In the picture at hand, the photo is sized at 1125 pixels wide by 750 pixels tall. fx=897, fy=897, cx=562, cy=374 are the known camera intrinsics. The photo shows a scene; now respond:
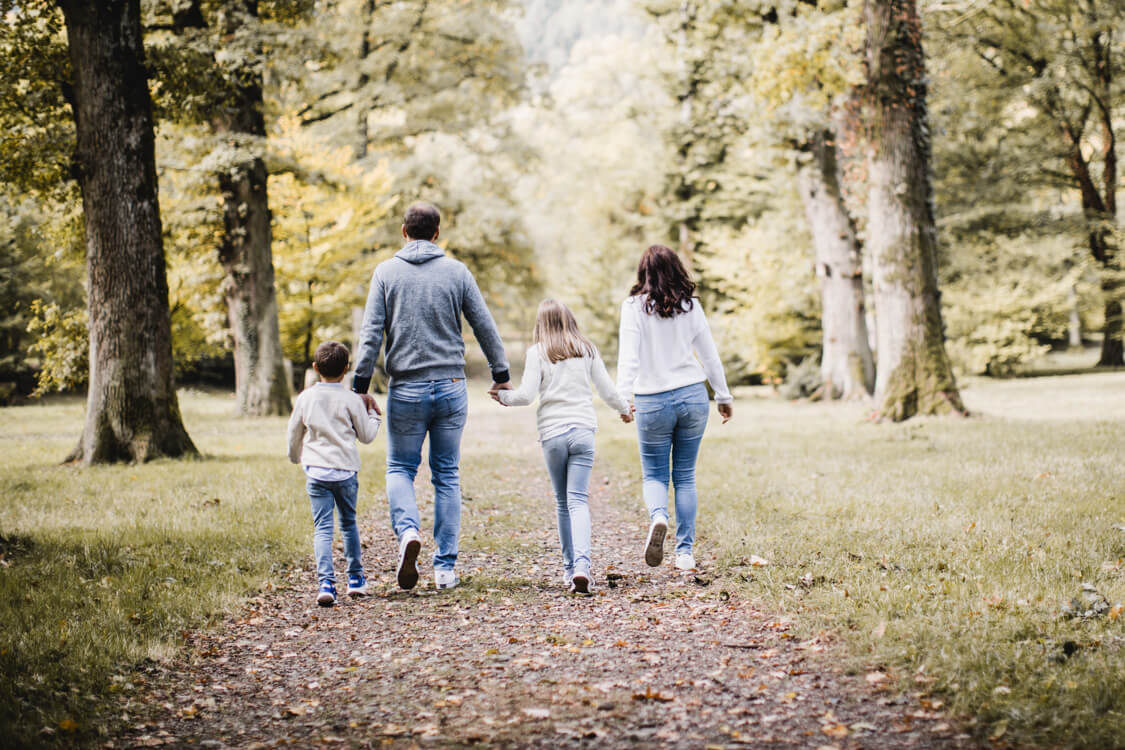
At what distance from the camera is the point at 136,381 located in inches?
430

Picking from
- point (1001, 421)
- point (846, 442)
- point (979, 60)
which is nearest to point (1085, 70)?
point (979, 60)

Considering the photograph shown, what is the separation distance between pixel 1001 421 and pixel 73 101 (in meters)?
13.6

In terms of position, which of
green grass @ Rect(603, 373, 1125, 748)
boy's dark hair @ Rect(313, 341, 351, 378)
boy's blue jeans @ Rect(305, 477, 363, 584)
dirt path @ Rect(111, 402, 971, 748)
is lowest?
dirt path @ Rect(111, 402, 971, 748)

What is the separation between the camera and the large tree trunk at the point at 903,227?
13953 mm

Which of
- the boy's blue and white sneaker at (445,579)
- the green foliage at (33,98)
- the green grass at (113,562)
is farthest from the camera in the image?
the green foliage at (33,98)

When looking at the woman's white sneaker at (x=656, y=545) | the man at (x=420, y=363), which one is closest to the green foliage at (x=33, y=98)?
the man at (x=420, y=363)

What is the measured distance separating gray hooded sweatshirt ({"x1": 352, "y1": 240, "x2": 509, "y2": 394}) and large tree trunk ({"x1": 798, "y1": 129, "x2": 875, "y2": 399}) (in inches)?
667

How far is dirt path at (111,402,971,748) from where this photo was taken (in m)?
3.40

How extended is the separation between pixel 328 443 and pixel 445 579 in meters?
1.15

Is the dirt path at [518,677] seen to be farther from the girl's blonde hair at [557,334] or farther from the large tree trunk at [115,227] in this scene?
the large tree trunk at [115,227]

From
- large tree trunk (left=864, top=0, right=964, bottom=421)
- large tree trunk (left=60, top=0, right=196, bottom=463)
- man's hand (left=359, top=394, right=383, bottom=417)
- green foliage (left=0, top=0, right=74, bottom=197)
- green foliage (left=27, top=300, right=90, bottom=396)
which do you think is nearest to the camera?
man's hand (left=359, top=394, right=383, bottom=417)

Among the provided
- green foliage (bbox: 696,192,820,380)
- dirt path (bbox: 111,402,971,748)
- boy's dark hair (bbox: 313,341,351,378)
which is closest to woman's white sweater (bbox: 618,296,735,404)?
dirt path (bbox: 111,402,971,748)

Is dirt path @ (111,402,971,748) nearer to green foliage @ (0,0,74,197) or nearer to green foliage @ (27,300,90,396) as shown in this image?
green foliage @ (0,0,74,197)

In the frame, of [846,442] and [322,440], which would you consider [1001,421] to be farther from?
[322,440]
